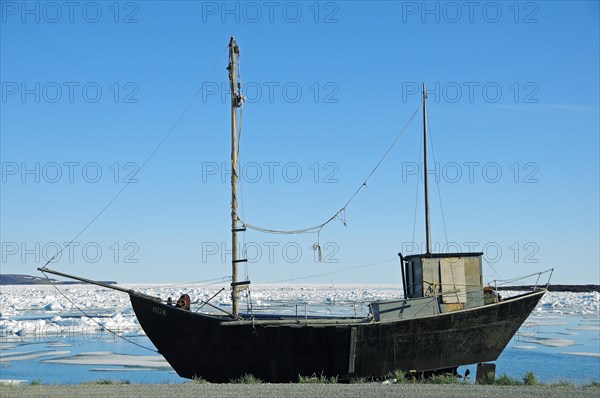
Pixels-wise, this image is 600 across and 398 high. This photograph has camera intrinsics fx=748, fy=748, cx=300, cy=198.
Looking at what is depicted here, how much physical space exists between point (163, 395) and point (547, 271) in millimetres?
13892

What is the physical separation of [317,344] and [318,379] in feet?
3.27

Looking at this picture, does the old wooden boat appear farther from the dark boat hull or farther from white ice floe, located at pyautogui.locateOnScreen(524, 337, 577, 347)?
white ice floe, located at pyautogui.locateOnScreen(524, 337, 577, 347)

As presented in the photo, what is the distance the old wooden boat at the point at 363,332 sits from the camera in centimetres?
2002

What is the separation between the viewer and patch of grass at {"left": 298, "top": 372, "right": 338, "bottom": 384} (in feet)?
62.3

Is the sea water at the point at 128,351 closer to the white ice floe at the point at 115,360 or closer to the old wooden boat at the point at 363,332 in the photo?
the white ice floe at the point at 115,360

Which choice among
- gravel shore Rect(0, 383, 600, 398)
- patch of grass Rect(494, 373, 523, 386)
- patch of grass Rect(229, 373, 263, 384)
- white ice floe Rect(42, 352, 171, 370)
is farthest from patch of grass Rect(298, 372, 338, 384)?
white ice floe Rect(42, 352, 171, 370)

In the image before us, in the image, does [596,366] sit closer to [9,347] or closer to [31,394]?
[31,394]

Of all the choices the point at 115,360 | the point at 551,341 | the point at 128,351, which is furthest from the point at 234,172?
the point at 551,341

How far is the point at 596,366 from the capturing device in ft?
80.6

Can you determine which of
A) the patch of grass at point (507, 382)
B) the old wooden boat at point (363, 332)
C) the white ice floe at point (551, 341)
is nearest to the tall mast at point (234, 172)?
the old wooden boat at point (363, 332)

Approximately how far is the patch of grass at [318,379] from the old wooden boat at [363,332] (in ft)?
0.43

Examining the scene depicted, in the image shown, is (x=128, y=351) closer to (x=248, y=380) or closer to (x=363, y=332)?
(x=248, y=380)

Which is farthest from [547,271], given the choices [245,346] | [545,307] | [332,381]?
[545,307]

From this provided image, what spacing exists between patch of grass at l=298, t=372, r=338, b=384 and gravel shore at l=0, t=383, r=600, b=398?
8.70 ft
